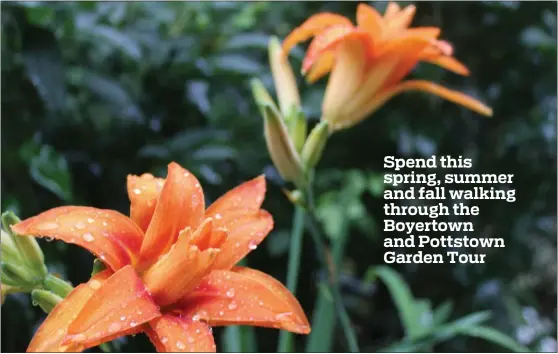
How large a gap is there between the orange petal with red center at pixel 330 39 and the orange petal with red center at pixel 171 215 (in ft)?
0.40

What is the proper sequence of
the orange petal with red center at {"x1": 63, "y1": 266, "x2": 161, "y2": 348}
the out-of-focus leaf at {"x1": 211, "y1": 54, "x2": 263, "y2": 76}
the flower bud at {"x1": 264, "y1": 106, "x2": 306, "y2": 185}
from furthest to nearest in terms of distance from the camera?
the out-of-focus leaf at {"x1": 211, "y1": 54, "x2": 263, "y2": 76} < the flower bud at {"x1": 264, "y1": 106, "x2": 306, "y2": 185} < the orange petal with red center at {"x1": 63, "y1": 266, "x2": 161, "y2": 348}

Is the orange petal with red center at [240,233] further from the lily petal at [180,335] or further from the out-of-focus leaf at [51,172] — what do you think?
the out-of-focus leaf at [51,172]

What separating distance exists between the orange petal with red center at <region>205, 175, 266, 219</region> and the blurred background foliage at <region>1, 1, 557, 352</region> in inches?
7.1

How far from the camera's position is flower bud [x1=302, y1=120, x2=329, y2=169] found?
356 millimetres

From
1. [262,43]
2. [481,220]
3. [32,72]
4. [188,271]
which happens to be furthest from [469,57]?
[188,271]

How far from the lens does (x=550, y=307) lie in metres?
0.78

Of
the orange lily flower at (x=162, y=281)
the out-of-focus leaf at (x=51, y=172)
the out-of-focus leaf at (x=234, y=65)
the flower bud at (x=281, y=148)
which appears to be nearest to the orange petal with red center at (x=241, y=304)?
the orange lily flower at (x=162, y=281)

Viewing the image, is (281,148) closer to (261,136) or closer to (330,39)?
(330,39)

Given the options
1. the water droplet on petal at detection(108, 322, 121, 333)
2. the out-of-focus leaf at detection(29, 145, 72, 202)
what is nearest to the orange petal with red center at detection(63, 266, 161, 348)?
the water droplet on petal at detection(108, 322, 121, 333)

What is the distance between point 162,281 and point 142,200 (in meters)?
0.04

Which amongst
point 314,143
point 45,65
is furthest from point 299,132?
point 45,65

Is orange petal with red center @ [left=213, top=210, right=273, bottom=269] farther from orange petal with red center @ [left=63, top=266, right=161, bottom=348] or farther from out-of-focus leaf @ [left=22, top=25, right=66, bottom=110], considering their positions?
out-of-focus leaf @ [left=22, top=25, right=66, bottom=110]

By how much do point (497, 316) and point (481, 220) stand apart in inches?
5.5

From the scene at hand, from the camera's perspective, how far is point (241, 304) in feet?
0.78
